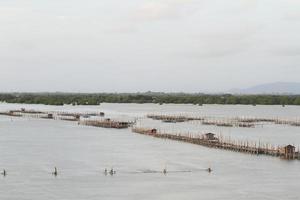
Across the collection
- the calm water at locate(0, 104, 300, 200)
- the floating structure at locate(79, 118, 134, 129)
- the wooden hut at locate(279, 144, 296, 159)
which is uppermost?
the floating structure at locate(79, 118, 134, 129)

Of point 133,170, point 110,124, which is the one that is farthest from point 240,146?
point 110,124

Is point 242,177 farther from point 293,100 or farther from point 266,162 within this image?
point 293,100

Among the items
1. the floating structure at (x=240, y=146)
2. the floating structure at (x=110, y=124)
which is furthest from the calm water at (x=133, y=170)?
the floating structure at (x=110, y=124)

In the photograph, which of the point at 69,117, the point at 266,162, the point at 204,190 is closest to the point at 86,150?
the point at 266,162

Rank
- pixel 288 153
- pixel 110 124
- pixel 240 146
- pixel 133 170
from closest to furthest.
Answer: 1. pixel 133 170
2. pixel 288 153
3. pixel 240 146
4. pixel 110 124

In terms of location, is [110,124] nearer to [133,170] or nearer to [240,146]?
[240,146]

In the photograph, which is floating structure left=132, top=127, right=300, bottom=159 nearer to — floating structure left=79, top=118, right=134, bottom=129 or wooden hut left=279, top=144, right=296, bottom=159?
wooden hut left=279, top=144, right=296, bottom=159

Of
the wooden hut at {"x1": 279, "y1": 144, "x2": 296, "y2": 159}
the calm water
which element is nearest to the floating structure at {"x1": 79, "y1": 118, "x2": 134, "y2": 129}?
the calm water

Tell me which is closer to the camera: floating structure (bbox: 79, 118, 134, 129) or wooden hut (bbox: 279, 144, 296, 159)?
wooden hut (bbox: 279, 144, 296, 159)

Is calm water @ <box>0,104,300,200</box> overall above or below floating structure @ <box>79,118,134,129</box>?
below
